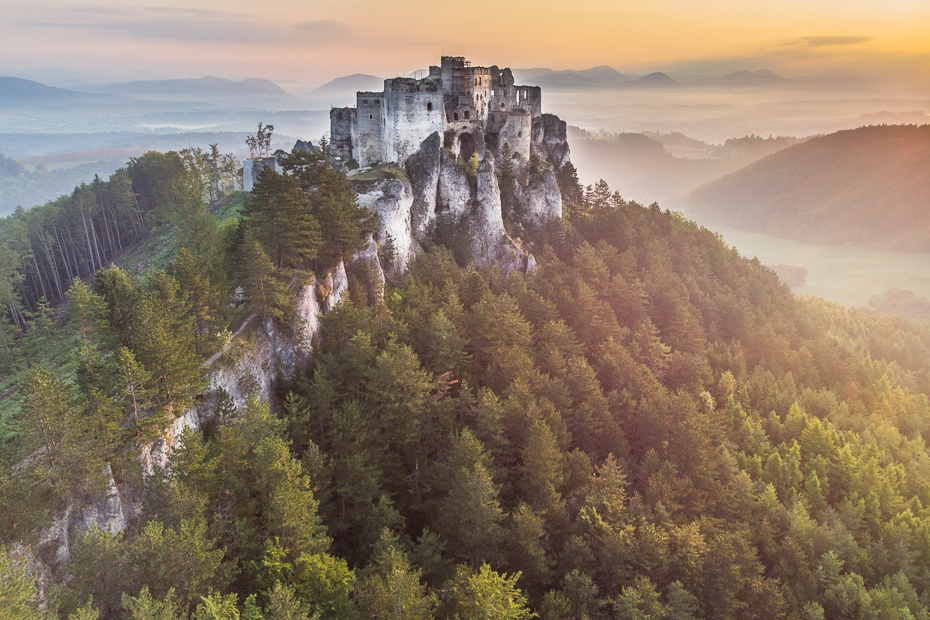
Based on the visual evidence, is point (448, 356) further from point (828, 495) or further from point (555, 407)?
point (828, 495)

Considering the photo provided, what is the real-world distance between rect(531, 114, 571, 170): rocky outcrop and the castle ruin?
204 cm

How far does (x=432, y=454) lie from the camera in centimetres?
3884

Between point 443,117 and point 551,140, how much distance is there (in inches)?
1053

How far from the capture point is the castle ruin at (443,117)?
6512cm

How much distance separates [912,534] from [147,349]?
181 ft

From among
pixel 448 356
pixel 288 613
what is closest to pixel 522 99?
pixel 448 356

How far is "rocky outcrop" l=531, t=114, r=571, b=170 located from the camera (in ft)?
283

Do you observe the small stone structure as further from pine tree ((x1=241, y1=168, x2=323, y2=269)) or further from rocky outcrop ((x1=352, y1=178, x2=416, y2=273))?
pine tree ((x1=241, y1=168, x2=323, y2=269))

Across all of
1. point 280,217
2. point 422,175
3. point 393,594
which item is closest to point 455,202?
point 422,175

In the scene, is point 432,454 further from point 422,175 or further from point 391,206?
point 422,175

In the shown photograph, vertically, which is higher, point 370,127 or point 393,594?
point 370,127

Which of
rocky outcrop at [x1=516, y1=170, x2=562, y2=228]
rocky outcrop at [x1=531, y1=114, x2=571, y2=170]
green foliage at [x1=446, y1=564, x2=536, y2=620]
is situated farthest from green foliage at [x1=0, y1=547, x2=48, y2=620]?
rocky outcrop at [x1=531, y1=114, x2=571, y2=170]

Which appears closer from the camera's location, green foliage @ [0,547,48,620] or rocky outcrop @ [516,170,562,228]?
green foliage @ [0,547,48,620]

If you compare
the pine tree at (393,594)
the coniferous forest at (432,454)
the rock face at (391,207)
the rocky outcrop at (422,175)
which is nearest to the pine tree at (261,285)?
the coniferous forest at (432,454)
